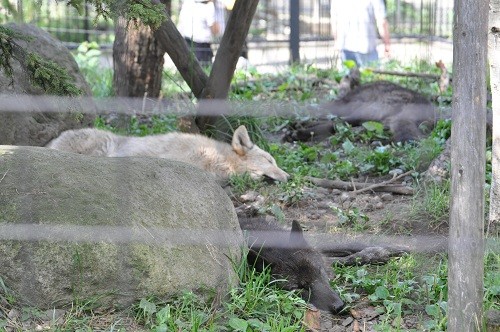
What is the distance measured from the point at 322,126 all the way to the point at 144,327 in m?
4.59

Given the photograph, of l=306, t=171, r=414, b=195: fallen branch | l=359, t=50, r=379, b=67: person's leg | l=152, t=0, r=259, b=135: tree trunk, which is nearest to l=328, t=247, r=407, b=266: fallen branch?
l=306, t=171, r=414, b=195: fallen branch

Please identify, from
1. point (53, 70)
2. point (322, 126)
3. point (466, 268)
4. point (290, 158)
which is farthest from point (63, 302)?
point (322, 126)

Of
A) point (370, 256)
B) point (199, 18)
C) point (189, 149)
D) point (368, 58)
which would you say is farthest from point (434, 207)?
point (368, 58)

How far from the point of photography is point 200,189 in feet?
14.7

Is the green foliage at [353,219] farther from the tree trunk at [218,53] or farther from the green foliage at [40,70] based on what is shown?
the green foliage at [40,70]

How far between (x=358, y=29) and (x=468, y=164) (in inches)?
355

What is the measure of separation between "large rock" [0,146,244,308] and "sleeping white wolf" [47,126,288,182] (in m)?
2.09

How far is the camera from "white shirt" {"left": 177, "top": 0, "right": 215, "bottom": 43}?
10852mm

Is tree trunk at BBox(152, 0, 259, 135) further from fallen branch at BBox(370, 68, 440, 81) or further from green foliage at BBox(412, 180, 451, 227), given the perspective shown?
fallen branch at BBox(370, 68, 440, 81)

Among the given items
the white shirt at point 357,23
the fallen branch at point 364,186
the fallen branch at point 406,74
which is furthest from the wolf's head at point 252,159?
the white shirt at point 357,23

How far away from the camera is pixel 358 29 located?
12.2 metres

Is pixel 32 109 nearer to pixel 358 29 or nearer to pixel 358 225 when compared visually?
pixel 358 225

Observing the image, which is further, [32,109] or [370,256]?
[32,109]

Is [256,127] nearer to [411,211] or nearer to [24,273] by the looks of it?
[411,211]
